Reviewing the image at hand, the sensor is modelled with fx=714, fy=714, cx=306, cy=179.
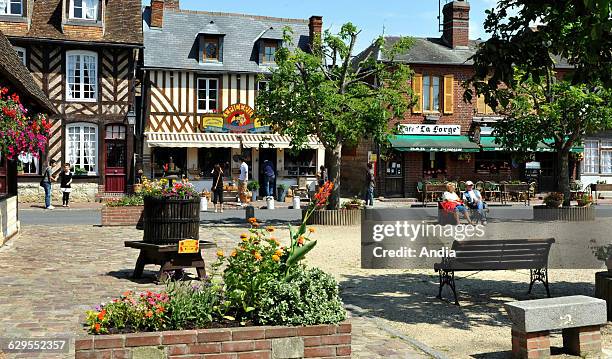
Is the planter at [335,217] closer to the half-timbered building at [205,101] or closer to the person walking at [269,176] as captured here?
the person walking at [269,176]

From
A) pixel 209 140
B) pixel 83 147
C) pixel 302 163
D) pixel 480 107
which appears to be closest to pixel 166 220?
pixel 83 147

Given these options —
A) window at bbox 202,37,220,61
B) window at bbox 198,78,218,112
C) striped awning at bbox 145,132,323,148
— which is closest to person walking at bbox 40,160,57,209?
striped awning at bbox 145,132,323,148

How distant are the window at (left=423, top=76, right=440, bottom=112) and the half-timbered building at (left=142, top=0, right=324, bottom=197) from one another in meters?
5.40

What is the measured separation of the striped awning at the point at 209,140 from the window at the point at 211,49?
3.59m

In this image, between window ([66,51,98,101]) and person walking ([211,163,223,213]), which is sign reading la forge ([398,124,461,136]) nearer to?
person walking ([211,163,223,213])

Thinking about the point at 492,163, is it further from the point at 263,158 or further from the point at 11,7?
the point at 11,7

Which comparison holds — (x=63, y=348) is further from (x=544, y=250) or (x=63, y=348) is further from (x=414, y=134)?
(x=414, y=134)

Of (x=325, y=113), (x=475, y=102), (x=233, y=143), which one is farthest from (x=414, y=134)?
(x=325, y=113)

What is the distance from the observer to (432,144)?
106 ft

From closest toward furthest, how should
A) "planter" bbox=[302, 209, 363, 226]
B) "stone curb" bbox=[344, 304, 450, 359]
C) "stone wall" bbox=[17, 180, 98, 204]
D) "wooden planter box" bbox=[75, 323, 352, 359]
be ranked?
"wooden planter box" bbox=[75, 323, 352, 359] → "stone curb" bbox=[344, 304, 450, 359] → "planter" bbox=[302, 209, 363, 226] → "stone wall" bbox=[17, 180, 98, 204]

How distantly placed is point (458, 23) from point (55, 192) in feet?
65.4

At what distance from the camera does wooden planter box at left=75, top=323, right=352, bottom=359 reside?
16.7 feet

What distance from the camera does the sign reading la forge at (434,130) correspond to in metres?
33.0

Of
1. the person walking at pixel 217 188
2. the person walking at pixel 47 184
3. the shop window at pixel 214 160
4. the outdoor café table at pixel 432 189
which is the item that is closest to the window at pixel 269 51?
the shop window at pixel 214 160
